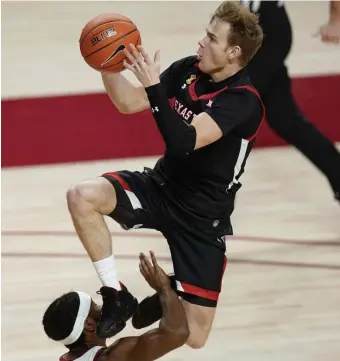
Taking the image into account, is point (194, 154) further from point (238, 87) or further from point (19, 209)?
point (19, 209)

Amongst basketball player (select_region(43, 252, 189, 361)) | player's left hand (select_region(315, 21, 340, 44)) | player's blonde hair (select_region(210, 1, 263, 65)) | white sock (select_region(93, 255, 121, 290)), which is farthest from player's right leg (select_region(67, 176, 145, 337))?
player's left hand (select_region(315, 21, 340, 44))

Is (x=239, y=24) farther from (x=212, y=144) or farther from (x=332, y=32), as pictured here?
(x=332, y=32)

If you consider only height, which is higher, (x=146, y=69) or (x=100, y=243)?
(x=146, y=69)

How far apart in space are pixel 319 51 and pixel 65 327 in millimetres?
4947

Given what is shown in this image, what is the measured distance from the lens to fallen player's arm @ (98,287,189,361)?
3367 millimetres

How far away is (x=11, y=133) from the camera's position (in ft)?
20.9

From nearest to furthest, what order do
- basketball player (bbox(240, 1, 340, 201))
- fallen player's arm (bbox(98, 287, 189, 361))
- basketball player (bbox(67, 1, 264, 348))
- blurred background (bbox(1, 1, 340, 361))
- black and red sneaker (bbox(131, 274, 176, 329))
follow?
1. basketball player (bbox(67, 1, 264, 348))
2. fallen player's arm (bbox(98, 287, 189, 361))
3. black and red sneaker (bbox(131, 274, 176, 329))
4. blurred background (bbox(1, 1, 340, 361))
5. basketball player (bbox(240, 1, 340, 201))

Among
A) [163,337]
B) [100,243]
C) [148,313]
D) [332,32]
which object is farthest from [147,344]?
[332,32]

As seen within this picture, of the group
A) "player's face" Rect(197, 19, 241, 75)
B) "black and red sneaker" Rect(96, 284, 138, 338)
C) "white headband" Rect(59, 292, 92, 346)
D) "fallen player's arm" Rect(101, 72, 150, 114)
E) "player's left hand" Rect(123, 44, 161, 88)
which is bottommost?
"white headband" Rect(59, 292, 92, 346)

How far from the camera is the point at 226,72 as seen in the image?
331 cm

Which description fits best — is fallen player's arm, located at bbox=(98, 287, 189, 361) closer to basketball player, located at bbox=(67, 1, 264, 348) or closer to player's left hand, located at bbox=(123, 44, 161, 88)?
basketball player, located at bbox=(67, 1, 264, 348)

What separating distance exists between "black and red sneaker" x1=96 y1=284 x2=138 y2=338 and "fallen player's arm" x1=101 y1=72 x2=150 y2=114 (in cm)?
77

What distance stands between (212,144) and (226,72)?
0.28m

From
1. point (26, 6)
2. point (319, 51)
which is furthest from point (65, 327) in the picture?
point (26, 6)
